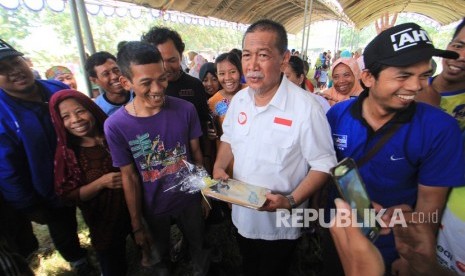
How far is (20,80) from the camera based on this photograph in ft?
7.22

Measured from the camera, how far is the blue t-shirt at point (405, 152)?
4.51ft

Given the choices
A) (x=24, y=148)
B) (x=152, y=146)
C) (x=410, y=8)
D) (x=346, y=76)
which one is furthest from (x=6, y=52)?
(x=410, y=8)

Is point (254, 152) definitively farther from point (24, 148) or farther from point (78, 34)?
point (78, 34)

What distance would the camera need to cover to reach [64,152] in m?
2.07

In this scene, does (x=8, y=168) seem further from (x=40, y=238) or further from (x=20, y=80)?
(x=40, y=238)

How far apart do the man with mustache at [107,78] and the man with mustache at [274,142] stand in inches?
63.1

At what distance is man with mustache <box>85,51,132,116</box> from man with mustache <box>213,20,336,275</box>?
1.60 meters

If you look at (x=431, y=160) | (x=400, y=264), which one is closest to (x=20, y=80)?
(x=431, y=160)

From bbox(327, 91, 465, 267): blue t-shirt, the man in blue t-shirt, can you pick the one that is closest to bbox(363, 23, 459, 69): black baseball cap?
the man in blue t-shirt

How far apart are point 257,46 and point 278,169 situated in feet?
2.85

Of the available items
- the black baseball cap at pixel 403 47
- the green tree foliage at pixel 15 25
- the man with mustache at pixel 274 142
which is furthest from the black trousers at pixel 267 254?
the green tree foliage at pixel 15 25

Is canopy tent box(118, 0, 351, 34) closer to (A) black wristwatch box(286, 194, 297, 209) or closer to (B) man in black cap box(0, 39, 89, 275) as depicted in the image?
(B) man in black cap box(0, 39, 89, 275)

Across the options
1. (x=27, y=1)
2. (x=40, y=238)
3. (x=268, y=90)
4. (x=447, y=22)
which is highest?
(x=447, y=22)

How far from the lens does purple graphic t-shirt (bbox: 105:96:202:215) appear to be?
75.9 inches
